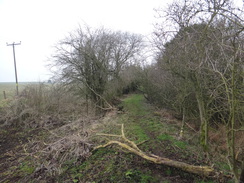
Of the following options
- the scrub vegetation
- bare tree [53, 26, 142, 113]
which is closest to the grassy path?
the scrub vegetation

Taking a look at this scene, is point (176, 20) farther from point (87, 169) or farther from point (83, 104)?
point (83, 104)

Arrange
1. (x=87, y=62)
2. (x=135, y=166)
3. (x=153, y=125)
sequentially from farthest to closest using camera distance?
1. (x=87, y=62)
2. (x=153, y=125)
3. (x=135, y=166)

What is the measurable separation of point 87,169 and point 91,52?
861cm

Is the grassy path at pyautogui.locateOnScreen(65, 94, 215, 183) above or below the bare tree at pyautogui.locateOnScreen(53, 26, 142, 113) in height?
below

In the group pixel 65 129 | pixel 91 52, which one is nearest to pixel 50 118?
pixel 65 129

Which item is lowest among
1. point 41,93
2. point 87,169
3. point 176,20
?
point 87,169

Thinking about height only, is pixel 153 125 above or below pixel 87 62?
below

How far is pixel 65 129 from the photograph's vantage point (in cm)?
781

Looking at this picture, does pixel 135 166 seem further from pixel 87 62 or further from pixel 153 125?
pixel 87 62

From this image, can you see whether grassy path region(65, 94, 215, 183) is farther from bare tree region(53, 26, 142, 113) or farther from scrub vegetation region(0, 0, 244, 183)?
bare tree region(53, 26, 142, 113)

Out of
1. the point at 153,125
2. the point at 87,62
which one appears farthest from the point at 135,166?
the point at 87,62

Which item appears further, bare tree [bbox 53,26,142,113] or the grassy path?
bare tree [bbox 53,26,142,113]

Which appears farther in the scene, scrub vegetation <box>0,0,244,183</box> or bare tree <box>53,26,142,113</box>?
bare tree <box>53,26,142,113</box>

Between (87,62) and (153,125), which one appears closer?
(153,125)
